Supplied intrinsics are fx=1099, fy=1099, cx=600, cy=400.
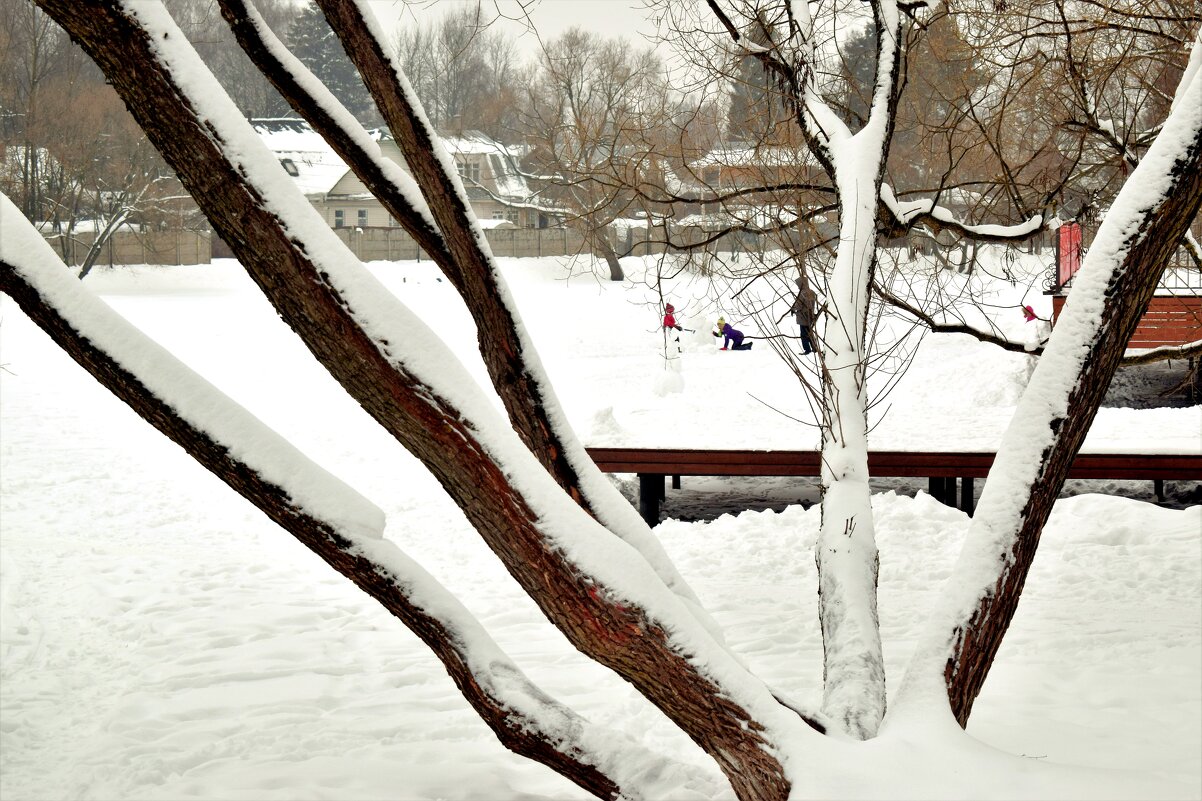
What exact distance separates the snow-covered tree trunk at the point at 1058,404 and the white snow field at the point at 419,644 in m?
0.41

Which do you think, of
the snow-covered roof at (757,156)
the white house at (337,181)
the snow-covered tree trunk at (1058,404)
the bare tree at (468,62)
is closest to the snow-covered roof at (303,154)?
the white house at (337,181)

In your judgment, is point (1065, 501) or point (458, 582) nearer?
point (458, 582)

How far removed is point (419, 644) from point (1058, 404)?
4.15 m

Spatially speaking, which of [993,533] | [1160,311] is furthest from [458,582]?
[1160,311]

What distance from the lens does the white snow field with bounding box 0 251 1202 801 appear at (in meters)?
4.45

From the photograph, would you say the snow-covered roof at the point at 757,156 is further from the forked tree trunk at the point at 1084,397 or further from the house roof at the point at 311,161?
the house roof at the point at 311,161

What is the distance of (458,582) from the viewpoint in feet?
26.7

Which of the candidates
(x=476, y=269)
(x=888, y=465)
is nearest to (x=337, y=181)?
(x=888, y=465)

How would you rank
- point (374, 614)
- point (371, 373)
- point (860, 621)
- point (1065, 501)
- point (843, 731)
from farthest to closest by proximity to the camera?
point (1065, 501) < point (374, 614) < point (860, 621) < point (843, 731) < point (371, 373)

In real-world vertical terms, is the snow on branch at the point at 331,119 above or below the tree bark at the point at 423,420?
above

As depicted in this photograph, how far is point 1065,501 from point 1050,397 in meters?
5.98

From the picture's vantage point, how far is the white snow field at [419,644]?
445 cm

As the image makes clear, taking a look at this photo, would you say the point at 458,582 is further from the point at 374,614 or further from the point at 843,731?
the point at 843,731

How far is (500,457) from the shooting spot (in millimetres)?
3131
